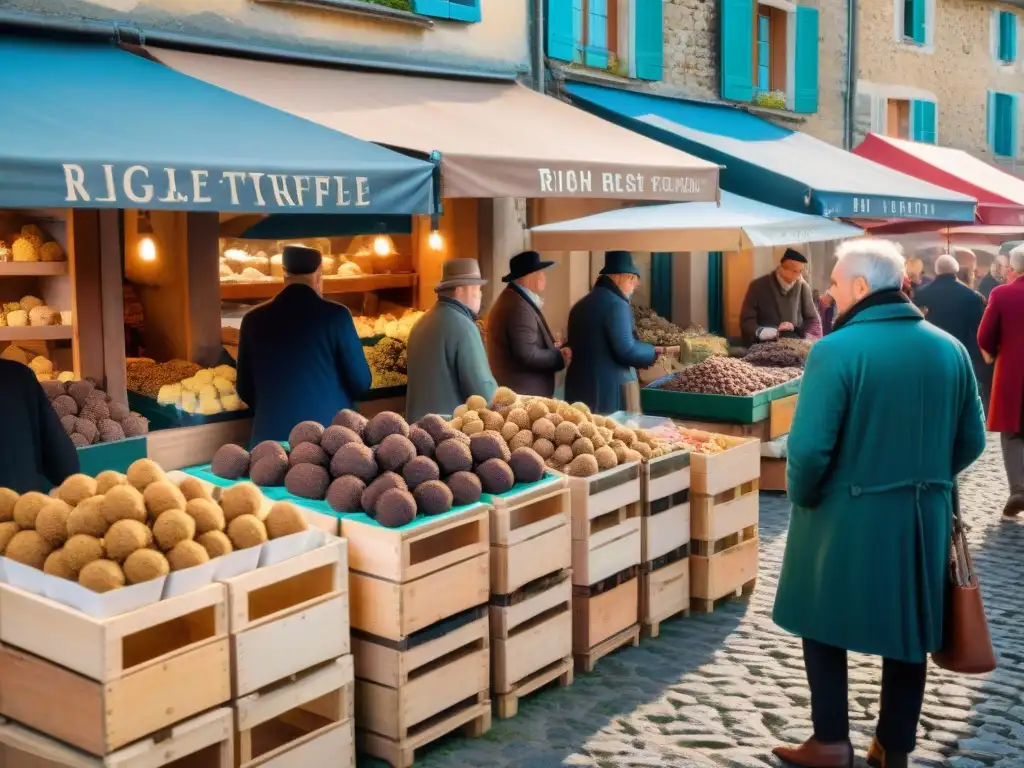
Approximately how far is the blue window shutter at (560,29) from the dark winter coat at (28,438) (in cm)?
707

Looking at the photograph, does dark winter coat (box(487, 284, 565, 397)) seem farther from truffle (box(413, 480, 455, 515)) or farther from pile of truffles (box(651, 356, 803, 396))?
truffle (box(413, 480, 455, 515))

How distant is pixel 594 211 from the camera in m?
11.4

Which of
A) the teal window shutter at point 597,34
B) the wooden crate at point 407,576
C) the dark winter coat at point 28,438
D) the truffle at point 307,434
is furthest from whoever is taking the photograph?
the teal window shutter at point 597,34

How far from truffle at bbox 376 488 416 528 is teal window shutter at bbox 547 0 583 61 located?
23.4 feet

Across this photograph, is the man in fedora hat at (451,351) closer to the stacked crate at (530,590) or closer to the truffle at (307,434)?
the stacked crate at (530,590)

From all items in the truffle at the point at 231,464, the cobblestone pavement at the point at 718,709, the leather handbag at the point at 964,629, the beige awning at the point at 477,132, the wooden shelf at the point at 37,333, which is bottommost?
the cobblestone pavement at the point at 718,709

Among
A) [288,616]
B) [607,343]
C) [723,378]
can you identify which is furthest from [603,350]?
[288,616]

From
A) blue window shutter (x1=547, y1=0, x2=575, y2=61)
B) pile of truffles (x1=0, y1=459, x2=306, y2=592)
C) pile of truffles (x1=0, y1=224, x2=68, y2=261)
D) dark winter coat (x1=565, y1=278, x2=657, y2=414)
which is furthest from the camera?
blue window shutter (x1=547, y1=0, x2=575, y2=61)

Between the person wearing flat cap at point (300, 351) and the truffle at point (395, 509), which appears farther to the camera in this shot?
the person wearing flat cap at point (300, 351)

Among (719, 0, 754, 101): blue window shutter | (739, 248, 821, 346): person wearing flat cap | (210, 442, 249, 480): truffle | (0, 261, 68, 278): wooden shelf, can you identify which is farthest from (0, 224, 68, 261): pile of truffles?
(719, 0, 754, 101): blue window shutter

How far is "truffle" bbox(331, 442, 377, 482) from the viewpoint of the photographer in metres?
4.83

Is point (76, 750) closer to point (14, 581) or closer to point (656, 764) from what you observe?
point (14, 581)

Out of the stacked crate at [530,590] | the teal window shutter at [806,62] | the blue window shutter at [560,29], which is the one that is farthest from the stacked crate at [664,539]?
the teal window shutter at [806,62]

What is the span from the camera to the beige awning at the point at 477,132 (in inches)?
267
